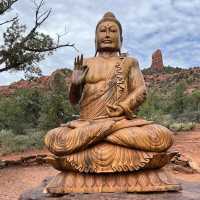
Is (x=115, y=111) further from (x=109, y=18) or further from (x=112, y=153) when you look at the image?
(x=109, y=18)

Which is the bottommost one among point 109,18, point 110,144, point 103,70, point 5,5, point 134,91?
point 110,144

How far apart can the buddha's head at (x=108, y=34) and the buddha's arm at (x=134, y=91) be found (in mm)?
385

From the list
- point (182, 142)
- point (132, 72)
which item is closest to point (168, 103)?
point (182, 142)

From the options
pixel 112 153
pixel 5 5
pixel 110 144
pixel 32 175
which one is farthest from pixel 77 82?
pixel 5 5

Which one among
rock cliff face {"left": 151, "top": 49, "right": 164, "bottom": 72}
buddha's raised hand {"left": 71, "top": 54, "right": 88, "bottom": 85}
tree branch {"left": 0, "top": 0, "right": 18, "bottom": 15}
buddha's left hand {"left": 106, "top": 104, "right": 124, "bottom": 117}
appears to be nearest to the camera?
buddha's left hand {"left": 106, "top": 104, "right": 124, "bottom": 117}

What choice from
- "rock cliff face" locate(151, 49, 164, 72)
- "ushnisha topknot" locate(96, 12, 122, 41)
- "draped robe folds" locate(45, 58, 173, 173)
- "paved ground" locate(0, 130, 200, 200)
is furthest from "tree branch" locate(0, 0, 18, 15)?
"rock cliff face" locate(151, 49, 164, 72)

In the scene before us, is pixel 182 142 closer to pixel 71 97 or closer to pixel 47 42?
pixel 47 42

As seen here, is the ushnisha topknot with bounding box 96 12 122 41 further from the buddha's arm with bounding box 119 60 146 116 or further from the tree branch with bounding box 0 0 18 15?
the tree branch with bounding box 0 0 18 15

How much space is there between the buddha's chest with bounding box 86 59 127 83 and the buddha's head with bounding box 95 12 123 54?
25 centimetres

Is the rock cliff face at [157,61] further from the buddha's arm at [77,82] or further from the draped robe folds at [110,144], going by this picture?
the draped robe folds at [110,144]

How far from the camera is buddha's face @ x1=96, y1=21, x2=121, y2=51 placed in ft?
22.4

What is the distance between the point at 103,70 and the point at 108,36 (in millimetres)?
508

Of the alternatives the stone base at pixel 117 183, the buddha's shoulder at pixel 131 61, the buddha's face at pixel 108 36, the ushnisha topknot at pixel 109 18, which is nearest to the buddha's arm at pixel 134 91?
the buddha's shoulder at pixel 131 61

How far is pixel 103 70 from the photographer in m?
6.67
